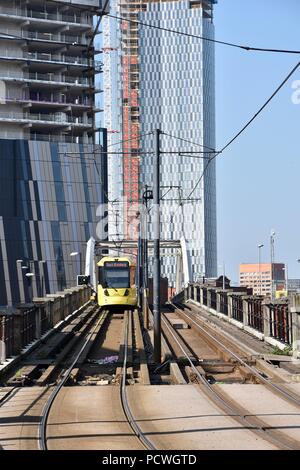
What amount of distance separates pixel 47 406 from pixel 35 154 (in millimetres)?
90585

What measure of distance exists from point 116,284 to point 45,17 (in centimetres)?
6379

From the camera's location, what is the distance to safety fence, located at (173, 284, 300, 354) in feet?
63.8

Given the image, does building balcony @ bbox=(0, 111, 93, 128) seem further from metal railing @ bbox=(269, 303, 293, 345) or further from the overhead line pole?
the overhead line pole

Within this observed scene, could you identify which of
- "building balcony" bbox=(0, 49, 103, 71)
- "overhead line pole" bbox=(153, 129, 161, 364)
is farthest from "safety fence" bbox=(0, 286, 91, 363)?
"building balcony" bbox=(0, 49, 103, 71)

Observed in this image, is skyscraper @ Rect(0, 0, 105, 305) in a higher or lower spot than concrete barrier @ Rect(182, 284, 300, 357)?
higher

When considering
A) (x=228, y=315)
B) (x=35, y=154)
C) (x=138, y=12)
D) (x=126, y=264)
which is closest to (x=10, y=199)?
(x=35, y=154)

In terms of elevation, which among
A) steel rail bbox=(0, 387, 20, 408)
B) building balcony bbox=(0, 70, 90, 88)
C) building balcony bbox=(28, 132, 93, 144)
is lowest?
steel rail bbox=(0, 387, 20, 408)

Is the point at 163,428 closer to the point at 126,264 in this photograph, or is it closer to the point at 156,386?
the point at 156,386

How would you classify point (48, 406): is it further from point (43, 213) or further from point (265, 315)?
point (43, 213)

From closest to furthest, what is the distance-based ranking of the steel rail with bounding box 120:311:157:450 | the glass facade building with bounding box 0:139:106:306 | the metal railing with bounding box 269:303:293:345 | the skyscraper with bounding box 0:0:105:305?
the steel rail with bounding box 120:311:157:450, the metal railing with bounding box 269:303:293:345, the glass facade building with bounding box 0:139:106:306, the skyscraper with bounding box 0:0:105:305

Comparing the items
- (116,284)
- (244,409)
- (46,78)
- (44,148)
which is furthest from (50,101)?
(244,409)

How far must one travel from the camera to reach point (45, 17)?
4060 inches

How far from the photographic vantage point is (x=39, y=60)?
102000 mm

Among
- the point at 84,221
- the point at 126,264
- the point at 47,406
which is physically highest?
the point at 84,221
